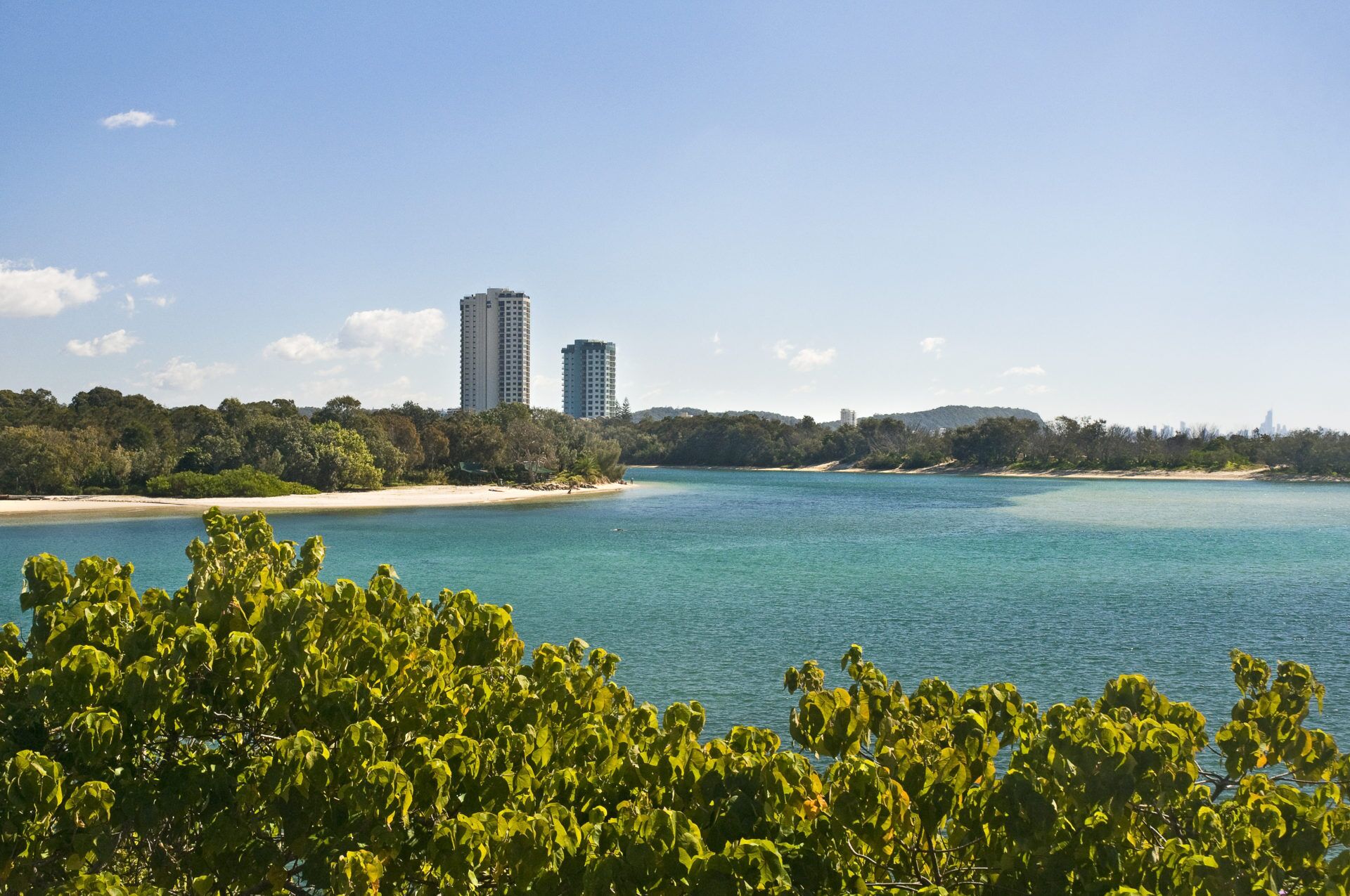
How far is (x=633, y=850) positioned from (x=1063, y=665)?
14167 millimetres

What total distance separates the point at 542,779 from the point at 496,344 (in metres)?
164

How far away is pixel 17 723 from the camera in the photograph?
413cm

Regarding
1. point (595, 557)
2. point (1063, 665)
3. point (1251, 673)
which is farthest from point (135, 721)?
point (595, 557)

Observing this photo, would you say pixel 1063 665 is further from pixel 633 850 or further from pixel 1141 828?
pixel 633 850

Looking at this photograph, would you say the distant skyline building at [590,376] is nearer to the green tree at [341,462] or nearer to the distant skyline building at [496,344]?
the distant skyline building at [496,344]

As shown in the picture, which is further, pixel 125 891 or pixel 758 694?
pixel 758 694

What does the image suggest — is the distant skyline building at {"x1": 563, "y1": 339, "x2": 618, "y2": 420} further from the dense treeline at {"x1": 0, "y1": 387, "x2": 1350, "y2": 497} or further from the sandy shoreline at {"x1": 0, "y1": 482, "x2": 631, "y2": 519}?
the sandy shoreline at {"x1": 0, "y1": 482, "x2": 631, "y2": 519}

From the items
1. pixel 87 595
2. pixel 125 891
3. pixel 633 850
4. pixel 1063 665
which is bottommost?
pixel 1063 665

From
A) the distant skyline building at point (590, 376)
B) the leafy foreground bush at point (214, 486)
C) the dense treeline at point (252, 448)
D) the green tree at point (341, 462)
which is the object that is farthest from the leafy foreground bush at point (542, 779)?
the distant skyline building at point (590, 376)

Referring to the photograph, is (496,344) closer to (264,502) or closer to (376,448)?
(376,448)

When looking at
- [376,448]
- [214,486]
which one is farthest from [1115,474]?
[214,486]

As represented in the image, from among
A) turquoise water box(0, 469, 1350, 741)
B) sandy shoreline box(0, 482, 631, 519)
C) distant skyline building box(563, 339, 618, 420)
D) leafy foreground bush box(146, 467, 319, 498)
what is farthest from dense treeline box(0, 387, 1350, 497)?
distant skyline building box(563, 339, 618, 420)

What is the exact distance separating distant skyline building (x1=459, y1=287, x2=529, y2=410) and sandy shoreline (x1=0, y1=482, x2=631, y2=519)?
10375 cm

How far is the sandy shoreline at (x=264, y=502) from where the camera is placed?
4431 centimetres
